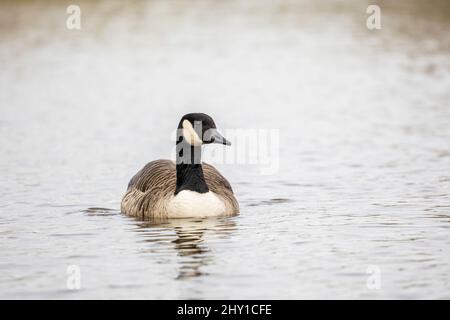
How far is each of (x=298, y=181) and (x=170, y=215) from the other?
3284mm

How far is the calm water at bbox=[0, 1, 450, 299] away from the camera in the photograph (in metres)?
11.1

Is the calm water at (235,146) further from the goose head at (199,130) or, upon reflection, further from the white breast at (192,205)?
the goose head at (199,130)

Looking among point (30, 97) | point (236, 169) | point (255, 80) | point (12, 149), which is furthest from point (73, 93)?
point (236, 169)

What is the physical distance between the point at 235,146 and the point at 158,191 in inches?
238

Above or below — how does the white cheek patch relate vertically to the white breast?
above

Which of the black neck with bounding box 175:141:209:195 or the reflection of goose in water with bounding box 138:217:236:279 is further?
the black neck with bounding box 175:141:209:195

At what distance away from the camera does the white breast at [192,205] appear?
1388cm

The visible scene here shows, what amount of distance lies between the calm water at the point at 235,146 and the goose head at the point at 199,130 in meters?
1.02
